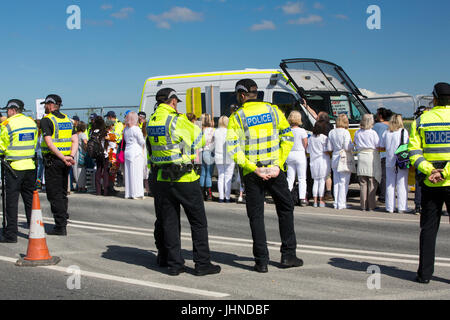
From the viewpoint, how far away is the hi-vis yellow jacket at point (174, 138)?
21.0ft

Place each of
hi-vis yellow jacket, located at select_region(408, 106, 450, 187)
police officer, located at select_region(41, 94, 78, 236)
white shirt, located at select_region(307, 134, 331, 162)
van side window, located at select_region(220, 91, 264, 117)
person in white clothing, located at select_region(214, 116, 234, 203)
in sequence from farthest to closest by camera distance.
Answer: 1. van side window, located at select_region(220, 91, 264, 117)
2. person in white clothing, located at select_region(214, 116, 234, 203)
3. white shirt, located at select_region(307, 134, 331, 162)
4. police officer, located at select_region(41, 94, 78, 236)
5. hi-vis yellow jacket, located at select_region(408, 106, 450, 187)

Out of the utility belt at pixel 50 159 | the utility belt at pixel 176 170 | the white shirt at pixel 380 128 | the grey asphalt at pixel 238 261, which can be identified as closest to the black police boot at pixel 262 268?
the grey asphalt at pixel 238 261

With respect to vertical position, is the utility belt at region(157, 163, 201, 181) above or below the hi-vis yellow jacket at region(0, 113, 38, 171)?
below

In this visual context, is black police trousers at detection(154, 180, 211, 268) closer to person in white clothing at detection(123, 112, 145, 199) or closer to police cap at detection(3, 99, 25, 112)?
police cap at detection(3, 99, 25, 112)

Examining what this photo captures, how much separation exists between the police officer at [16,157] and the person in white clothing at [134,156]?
15.8ft

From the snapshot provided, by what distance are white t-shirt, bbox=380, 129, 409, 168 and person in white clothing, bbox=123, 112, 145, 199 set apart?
5.62 meters

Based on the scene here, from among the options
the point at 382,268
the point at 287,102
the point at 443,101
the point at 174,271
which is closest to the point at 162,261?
the point at 174,271

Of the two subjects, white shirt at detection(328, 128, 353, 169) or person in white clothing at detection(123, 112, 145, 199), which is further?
person in white clothing at detection(123, 112, 145, 199)

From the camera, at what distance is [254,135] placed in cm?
654

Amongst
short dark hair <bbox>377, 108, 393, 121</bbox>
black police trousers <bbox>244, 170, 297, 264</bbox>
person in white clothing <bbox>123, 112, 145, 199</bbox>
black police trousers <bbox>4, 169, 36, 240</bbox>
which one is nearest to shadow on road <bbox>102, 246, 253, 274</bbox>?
black police trousers <bbox>244, 170, 297, 264</bbox>

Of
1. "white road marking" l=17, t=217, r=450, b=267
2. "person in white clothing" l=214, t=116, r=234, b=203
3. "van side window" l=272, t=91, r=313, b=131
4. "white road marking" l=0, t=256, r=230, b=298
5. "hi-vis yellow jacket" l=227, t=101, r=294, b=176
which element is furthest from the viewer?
"van side window" l=272, t=91, r=313, b=131

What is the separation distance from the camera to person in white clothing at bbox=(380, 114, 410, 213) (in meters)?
11.3
